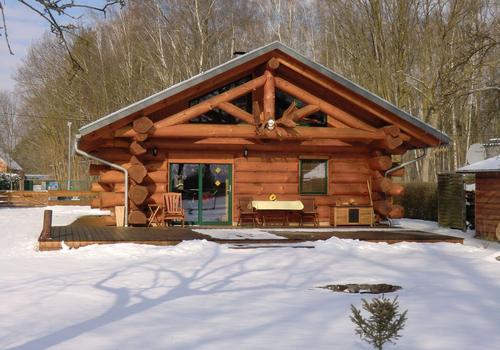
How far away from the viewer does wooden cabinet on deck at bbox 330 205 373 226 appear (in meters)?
15.7

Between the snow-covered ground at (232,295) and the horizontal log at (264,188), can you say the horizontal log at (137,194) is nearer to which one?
the horizontal log at (264,188)

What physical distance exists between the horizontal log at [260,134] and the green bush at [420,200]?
Result: 692 centimetres

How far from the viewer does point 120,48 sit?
34375 millimetres

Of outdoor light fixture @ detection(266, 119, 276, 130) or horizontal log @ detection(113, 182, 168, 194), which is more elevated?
outdoor light fixture @ detection(266, 119, 276, 130)

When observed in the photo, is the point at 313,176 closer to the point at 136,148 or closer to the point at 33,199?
the point at 136,148

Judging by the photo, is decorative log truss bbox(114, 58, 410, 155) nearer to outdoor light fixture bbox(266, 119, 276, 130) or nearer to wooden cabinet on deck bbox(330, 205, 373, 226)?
outdoor light fixture bbox(266, 119, 276, 130)

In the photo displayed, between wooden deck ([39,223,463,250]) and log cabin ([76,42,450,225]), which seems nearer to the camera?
wooden deck ([39,223,463,250])

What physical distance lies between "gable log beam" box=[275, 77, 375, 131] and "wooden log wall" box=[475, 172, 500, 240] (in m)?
3.19

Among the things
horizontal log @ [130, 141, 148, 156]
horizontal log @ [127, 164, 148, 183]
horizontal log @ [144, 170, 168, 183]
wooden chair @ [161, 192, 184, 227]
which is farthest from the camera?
horizontal log @ [144, 170, 168, 183]

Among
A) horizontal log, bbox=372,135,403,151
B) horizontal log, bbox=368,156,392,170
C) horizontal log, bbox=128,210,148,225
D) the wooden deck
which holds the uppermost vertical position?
horizontal log, bbox=372,135,403,151

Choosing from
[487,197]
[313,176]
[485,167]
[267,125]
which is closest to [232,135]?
[267,125]

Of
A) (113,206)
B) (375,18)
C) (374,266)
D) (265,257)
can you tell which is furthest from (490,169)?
(375,18)

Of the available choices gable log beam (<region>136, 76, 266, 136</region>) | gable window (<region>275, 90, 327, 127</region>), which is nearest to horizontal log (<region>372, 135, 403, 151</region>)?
gable window (<region>275, 90, 327, 127</region>)

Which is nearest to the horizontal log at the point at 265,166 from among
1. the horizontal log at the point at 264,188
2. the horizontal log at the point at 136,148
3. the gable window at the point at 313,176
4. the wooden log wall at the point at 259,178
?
the wooden log wall at the point at 259,178
